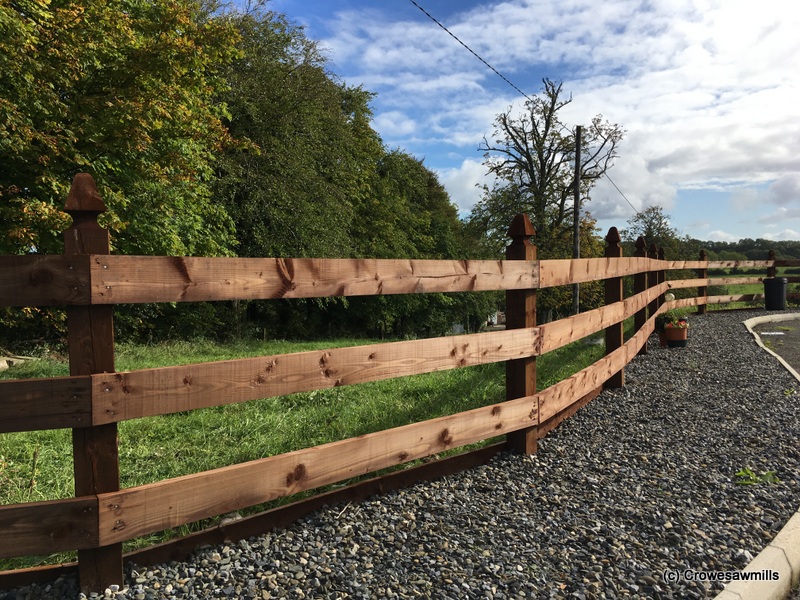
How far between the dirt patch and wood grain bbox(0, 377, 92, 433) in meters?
8.97

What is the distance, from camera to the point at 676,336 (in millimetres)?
9461

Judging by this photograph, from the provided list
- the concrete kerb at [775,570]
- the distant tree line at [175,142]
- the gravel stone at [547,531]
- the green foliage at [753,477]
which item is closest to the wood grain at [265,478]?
the gravel stone at [547,531]

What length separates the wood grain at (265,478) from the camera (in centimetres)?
244

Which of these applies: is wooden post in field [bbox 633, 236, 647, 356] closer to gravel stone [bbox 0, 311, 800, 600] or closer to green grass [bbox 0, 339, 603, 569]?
green grass [bbox 0, 339, 603, 569]

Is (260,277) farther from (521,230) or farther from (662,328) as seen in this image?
(662,328)

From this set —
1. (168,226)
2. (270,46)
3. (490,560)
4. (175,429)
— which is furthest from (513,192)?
(490,560)

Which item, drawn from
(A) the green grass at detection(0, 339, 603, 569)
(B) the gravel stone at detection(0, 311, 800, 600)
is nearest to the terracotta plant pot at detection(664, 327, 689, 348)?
(A) the green grass at detection(0, 339, 603, 569)

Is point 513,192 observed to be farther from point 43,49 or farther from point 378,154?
point 43,49

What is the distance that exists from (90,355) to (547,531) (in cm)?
245

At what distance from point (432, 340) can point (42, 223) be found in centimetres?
897

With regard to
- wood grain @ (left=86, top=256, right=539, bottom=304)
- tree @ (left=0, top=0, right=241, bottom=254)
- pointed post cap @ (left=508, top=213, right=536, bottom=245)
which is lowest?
wood grain @ (left=86, top=256, right=539, bottom=304)

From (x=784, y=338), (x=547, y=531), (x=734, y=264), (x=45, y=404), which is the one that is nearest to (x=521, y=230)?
(x=547, y=531)

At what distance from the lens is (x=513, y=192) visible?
2966 cm

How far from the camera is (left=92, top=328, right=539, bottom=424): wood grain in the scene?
7.92 feet
